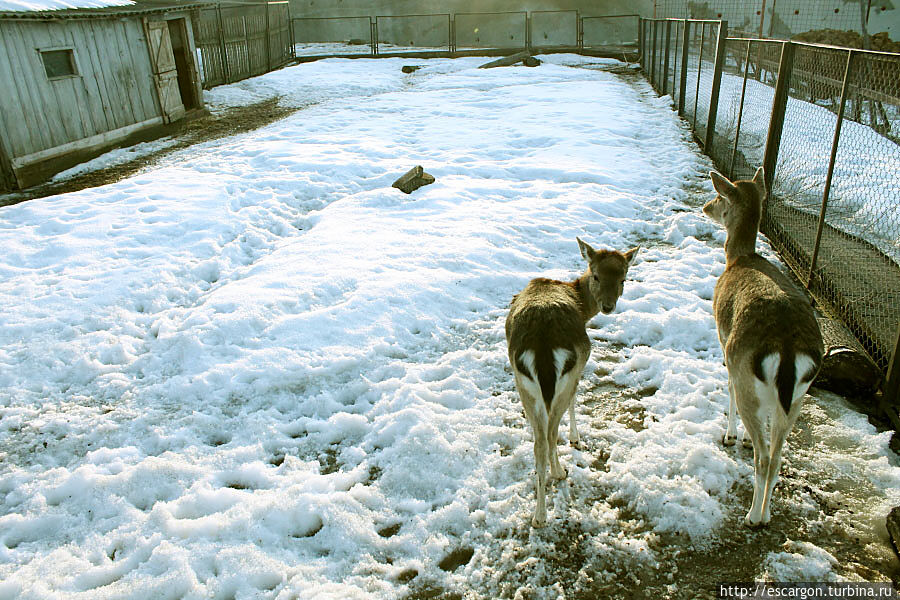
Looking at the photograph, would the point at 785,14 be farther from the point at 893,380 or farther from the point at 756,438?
the point at 756,438

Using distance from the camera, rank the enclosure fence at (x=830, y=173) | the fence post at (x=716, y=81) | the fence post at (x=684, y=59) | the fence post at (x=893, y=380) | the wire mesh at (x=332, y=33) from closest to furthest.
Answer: the fence post at (x=893, y=380), the enclosure fence at (x=830, y=173), the fence post at (x=716, y=81), the fence post at (x=684, y=59), the wire mesh at (x=332, y=33)

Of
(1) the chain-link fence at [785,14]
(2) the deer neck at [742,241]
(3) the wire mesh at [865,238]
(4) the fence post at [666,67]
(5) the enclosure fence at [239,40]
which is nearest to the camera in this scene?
(2) the deer neck at [742,241]

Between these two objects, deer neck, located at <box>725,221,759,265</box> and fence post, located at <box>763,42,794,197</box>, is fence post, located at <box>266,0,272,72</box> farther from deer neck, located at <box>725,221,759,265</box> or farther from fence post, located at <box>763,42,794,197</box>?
deer neck, located at <box>725,221,759,265</box>

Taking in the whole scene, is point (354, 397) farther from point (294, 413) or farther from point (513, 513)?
point (513, 513)

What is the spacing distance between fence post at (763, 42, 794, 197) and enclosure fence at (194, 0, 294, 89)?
59.0 feet

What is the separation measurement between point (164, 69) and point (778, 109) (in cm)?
1450

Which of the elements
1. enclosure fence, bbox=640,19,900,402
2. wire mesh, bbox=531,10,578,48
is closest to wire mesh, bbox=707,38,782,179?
enclosure fence, bbox=640,19,900,402

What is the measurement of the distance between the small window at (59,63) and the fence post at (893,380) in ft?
47.0

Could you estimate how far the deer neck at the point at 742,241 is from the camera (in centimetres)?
487

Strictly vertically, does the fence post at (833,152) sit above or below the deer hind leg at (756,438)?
above

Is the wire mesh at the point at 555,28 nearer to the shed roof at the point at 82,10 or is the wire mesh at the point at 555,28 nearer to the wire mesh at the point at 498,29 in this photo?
the wire mesh at the point at 498,29

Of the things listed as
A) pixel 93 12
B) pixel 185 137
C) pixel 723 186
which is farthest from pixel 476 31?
pixel 723 186

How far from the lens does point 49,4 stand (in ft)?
39.8

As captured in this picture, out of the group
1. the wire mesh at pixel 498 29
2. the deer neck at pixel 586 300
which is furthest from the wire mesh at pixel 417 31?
the deer neck at pixel 586 300
